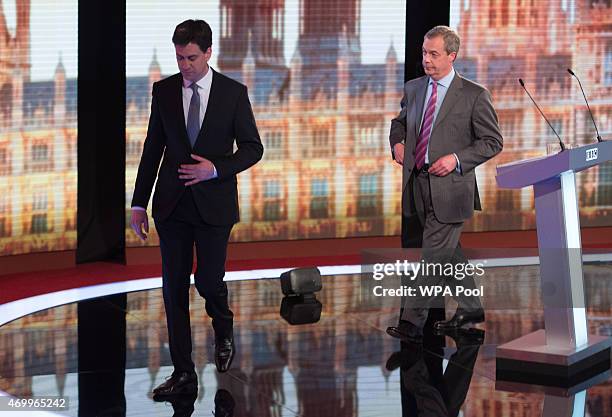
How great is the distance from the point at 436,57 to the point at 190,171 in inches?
60.7

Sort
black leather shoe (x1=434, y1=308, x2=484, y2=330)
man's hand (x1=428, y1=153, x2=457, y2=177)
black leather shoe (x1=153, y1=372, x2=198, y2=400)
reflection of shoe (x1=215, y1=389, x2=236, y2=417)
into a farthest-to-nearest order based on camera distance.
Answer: black leather shoe (x1=434, y1=308, x2=484, y2=330), man's hand (x1=428, y1=153, x2=457, y2=177), black leather shoe (x1=153, y1=372, x2=198, y2=400), reflection of shoe (x1=215, y1=389, x2=236, y2=417)

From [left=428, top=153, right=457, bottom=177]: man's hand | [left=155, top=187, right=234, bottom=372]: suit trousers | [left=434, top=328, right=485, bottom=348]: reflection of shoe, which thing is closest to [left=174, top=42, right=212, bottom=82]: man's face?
[left=155, top=187, right=234, bottom=372]: suit trousers

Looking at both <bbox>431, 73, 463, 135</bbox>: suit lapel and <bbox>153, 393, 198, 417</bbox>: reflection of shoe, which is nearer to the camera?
<bbox>153, 393, 198, 417</bbox>: reflection of shoe

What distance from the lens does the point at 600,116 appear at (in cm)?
934

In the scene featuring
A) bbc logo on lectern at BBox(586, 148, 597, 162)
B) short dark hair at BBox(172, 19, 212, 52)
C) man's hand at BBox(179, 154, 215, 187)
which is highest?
short dark hair at BBox(172, 19, 212, 52)

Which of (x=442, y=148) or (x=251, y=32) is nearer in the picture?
(x=442, y=148)

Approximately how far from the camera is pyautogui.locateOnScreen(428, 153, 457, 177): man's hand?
5562 mm

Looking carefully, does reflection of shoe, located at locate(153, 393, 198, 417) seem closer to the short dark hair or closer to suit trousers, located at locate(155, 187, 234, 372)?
suit trousers, located at locate(155, 187, 234, 372)

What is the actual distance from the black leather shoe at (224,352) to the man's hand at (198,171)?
90 cm

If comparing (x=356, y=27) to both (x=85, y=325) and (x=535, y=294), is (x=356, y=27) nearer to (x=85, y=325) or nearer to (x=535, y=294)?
(x=535, y=294)

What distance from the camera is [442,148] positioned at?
569 cm

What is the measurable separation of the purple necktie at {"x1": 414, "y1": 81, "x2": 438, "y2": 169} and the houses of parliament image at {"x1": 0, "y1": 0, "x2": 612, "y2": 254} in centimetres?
282

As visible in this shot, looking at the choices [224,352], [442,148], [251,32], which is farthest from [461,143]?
[251,32]

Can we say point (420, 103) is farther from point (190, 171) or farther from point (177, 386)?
point (177, 386)
